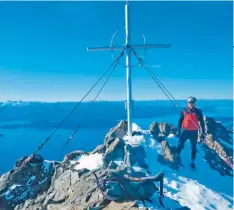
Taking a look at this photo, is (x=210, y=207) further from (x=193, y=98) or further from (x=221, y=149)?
(x=221, y=149)

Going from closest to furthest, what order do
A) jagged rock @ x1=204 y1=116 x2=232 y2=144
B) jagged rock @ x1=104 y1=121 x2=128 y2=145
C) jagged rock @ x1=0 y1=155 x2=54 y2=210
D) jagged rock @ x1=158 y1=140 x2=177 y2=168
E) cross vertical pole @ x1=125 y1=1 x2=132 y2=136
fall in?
jagged rock @ x1=0 y1=155 x2=54 y2=210 < cross vertical pole @ x1=125 y1=1 x2=132 y2=136 < jagged rock @ x1=158 y1=140 x2=177 y2=168 < jagged rock @ x1=104 y1=121 x2=128 y2=145 < jagged rock @ x1=204 y1=116 x2=232 y2=144

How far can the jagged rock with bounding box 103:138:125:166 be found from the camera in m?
13.2

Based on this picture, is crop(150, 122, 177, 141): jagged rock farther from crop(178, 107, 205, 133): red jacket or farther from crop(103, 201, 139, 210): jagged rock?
crop(103, 201, 139, 210): jagged rock

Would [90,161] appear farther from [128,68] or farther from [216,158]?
[216,158]

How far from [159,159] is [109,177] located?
5.22 metres

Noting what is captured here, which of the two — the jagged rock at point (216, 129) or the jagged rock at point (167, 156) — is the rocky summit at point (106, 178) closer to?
the jagged rock at point (167, 156)

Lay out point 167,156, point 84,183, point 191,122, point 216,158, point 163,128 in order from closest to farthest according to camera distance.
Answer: point 84,183
point 191,122
point 167,156
point 216,158
point 163,128

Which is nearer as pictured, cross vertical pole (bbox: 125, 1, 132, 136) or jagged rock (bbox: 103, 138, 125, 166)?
jagged rock (bbox: 103, 138, 125, 166)

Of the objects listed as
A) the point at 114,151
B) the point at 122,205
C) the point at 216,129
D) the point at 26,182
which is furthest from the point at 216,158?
the point at 26,182

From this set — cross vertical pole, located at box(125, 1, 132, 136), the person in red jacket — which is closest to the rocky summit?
the person in red jacket

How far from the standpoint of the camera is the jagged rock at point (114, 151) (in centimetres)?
1318

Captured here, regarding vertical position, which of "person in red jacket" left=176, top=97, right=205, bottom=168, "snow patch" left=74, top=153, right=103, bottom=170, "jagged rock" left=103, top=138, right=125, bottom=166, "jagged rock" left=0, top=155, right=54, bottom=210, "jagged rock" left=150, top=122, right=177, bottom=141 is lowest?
"jagged rock" left=0, top=155, right=54, bottom=210

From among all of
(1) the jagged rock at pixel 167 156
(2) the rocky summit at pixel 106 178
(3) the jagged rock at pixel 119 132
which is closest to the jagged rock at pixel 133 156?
(2) the rocky summit at pixel 106 178

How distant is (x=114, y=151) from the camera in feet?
44.1
